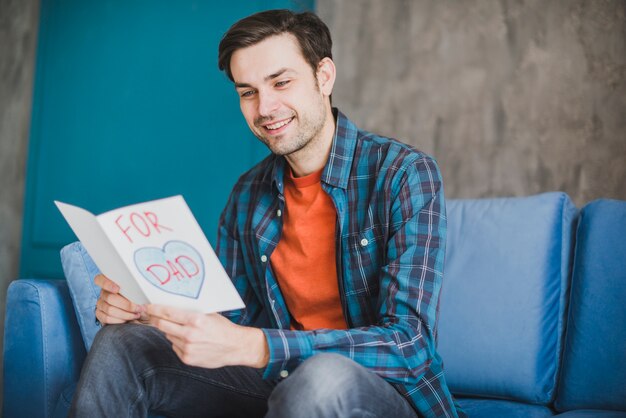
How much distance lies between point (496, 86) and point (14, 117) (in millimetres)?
2389

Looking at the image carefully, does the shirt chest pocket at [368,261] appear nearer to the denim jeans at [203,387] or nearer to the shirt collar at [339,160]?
the shirt collar at [339,160]

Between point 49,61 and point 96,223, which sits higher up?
point 49,61

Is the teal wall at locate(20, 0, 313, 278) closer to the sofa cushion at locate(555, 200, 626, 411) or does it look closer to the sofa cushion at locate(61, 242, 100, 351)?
the sofa cushion at locate(61, 242, 100, 351)

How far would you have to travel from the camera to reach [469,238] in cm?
176

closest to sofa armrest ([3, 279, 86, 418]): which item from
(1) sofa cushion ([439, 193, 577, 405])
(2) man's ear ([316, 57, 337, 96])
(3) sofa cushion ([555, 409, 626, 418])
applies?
(2) man's ear ([316, 57, 337, 96])

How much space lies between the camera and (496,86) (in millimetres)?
2252

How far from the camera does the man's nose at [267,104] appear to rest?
1.51 m

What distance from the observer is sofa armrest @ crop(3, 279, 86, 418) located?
1.48m

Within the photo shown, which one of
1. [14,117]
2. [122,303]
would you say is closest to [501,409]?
[122,303]

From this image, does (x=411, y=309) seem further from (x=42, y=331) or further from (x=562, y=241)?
(x=42, y=331)

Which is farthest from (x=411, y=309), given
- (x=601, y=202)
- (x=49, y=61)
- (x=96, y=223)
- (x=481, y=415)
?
(x=49, y=61)

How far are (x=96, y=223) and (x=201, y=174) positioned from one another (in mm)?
1558

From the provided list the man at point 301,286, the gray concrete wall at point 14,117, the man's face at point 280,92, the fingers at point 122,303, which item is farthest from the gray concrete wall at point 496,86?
the gray concrete wall at point 14,117

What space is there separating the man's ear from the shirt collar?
75 millimetres
